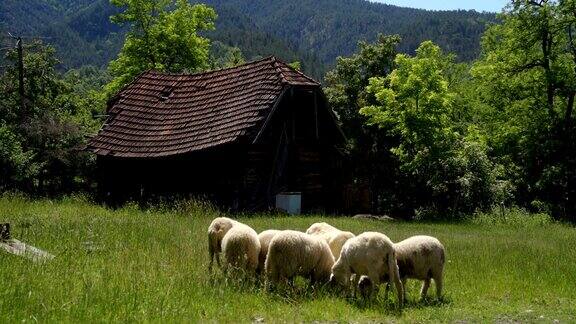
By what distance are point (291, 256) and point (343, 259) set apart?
0.84m

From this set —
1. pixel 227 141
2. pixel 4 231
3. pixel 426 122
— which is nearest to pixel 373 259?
pixel 4 231

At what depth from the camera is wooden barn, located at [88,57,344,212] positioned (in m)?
25.7

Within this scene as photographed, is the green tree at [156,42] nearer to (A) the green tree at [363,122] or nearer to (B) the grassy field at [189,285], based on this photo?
(A) the green tree at [363,122]

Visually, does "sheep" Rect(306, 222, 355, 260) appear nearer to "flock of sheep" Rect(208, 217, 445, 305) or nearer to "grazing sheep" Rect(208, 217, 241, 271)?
"flock of sheep" Rect(208, 217, 445, 305)

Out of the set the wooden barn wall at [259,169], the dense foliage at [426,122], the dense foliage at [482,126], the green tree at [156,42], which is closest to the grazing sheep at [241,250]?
the wooden barn wall at [259,169]

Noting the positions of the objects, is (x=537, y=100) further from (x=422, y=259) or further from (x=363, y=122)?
(x=422, y=259)

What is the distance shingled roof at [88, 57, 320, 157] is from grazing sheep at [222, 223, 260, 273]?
13.7m

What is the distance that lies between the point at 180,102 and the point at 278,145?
5561 millimetres

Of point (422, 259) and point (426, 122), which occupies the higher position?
point (426, 122)

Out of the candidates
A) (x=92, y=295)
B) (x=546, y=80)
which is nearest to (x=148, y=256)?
(x=92, y=295)

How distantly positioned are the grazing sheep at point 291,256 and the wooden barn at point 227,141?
14.1 metres

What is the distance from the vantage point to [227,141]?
79.8 feet

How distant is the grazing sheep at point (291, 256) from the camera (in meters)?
10.2

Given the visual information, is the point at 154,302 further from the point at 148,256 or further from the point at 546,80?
the point at 546,80
